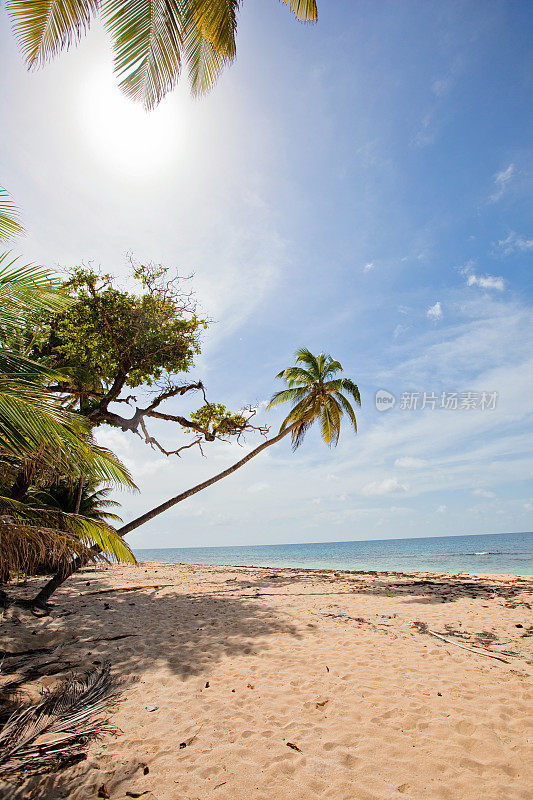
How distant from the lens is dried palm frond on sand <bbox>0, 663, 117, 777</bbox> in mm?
Answer: 2703

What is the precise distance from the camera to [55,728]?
3.27 metres

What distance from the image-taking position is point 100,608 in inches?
338

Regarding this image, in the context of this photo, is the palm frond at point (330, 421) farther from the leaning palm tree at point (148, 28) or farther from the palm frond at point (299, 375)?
the leaning palm tree at point (148, 28)

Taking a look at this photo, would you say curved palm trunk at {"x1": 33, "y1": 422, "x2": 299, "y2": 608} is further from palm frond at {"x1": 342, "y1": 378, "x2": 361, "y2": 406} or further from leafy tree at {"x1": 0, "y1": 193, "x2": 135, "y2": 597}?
palm frond at {"x1": 342, "y1": 378, "x2": 361, "y2": 406}

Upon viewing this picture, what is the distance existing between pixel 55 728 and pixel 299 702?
2236 mm

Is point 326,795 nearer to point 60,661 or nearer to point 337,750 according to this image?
point 337,750

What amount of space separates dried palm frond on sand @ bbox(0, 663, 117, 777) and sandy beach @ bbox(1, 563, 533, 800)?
0.14 metres

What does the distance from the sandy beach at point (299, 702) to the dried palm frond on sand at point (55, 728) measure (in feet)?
0.46

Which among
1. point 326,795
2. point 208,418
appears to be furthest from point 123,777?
point 208,418

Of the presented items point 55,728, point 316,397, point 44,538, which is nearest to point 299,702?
point 55,728

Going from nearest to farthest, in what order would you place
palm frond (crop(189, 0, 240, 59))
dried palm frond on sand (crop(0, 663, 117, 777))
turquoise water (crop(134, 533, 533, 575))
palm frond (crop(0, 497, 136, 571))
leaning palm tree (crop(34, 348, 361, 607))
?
dried palm frond on sand (crop(0, 663, 117, 777)) < palm frond (crop(0, 497, 136, 571)) < palm frond (crop(189, 0, 240, 59)) < leaning palm tree (crop(34, 348, 361, 607)) < turquoise water (crop(134, 533, 533, 575))

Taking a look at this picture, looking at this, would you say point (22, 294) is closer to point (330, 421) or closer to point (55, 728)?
point (55, 728)

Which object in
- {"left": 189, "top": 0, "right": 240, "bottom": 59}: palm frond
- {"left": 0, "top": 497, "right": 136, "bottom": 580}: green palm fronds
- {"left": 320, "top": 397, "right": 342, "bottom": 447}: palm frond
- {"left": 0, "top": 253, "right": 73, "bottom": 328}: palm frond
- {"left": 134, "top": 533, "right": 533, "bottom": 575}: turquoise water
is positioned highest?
{"left": 189, "top": 0, "right": 240, "bottom": 59}: palm frond

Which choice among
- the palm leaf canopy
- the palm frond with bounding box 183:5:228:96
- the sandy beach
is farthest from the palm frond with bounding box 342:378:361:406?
the palm frond with bounding box 183:5:228:96
